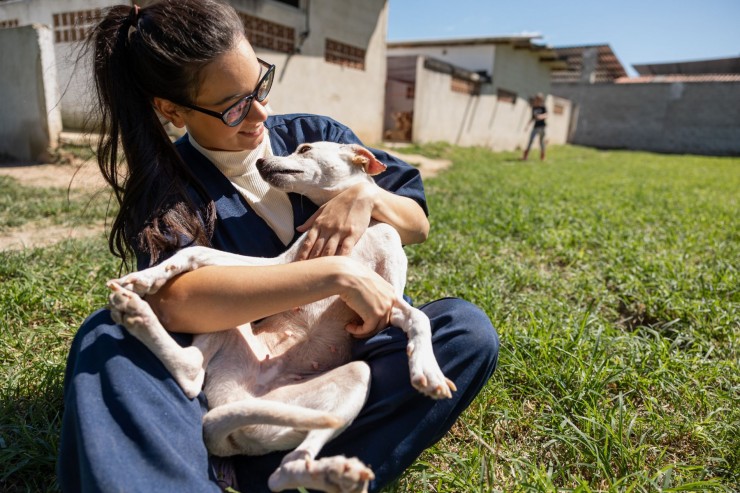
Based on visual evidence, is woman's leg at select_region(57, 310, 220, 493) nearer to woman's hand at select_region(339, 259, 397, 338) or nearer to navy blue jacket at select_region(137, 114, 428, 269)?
navy blue jacket at select_region(137, 114, 428, 269)

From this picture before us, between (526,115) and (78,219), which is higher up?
(526,115)

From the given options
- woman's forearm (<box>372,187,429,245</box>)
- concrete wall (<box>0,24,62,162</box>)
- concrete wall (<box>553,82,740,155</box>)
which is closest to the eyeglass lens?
woman's forearm (<box>372,187,429,245</box>)

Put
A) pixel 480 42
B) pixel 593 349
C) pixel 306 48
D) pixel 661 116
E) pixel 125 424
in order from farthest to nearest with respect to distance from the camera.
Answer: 1. pixel 661 116
2. pixel 480 42
3. pixel 306 48
4. pixel 593 349
5. pixel 125 424

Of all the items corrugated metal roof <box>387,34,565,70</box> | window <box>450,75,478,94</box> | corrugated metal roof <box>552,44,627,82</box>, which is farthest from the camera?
corrugated metal roof <box>552,44,627,82</box>

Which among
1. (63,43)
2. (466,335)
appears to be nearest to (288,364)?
(466,335)

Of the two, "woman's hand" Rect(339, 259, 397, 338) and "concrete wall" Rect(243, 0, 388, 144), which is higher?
"concrete wall" Rect(243, 0, 388, 144)

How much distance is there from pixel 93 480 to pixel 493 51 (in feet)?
62.7

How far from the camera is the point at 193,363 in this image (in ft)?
4.83

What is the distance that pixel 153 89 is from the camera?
1695mm

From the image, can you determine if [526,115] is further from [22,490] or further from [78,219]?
[22,490]

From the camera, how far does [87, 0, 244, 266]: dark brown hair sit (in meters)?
1.60

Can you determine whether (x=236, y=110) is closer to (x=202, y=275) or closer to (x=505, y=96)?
(x=202, y=275)

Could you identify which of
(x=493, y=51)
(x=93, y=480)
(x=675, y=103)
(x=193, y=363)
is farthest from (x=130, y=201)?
(x=675, y=103)

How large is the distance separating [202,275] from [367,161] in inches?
36.1
